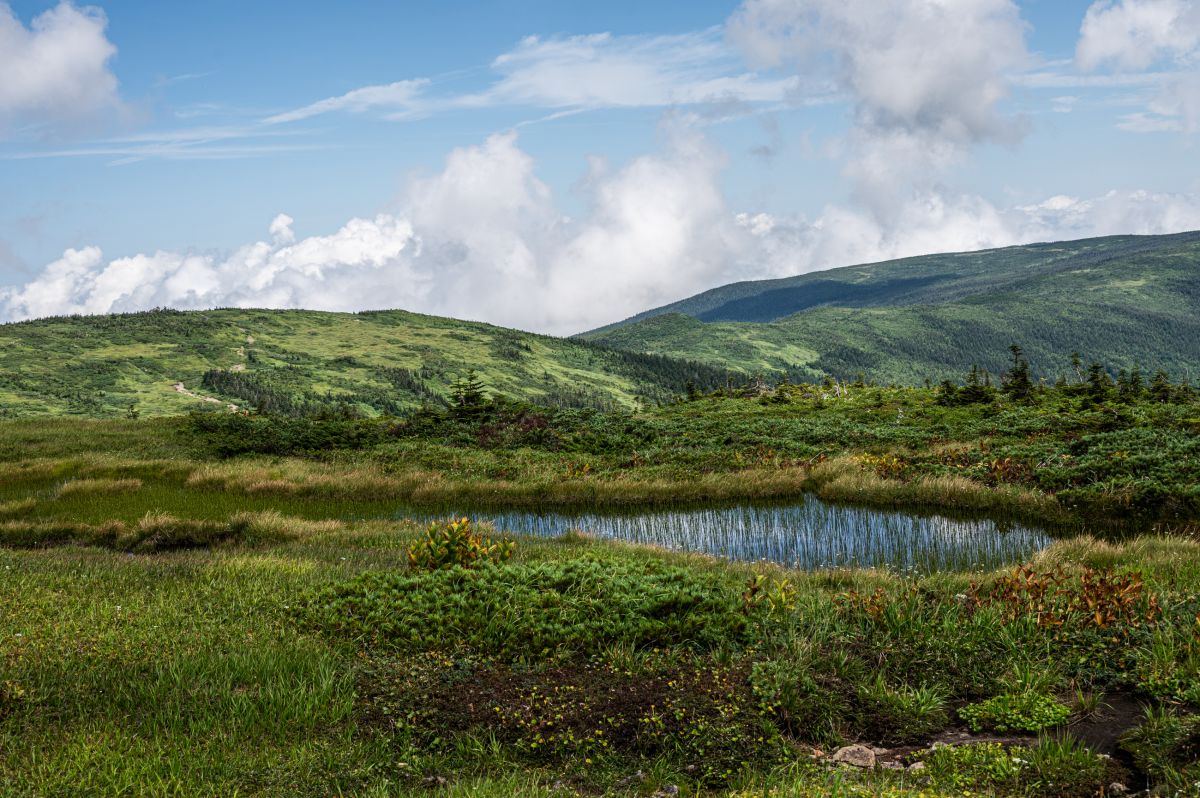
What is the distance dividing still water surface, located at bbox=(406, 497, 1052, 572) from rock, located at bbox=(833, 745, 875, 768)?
989 cm

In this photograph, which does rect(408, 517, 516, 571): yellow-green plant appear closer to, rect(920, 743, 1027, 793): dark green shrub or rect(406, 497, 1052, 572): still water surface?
rect(920, 743, 1027, 793): dark green shrub

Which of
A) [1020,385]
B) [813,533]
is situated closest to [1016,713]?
[813,533]

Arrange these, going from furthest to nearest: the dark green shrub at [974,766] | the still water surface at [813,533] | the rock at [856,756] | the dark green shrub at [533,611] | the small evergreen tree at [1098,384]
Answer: the small evergreen tree at [1098,384]
the still water surface at [813,533]
the dark green shrub at [533,611]
the rock at [856,756]
the dark green shrub at [974,766]

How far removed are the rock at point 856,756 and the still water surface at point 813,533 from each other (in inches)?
389

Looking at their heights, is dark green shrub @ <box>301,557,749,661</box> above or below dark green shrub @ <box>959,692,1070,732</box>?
above

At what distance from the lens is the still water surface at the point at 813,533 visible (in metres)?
19.7

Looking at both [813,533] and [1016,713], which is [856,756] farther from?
[813,533]

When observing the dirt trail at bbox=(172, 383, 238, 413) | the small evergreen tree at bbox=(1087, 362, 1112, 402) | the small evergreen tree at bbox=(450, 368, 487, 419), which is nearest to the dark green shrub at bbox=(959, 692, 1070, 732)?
the small evergreen tree at bbox=(450, 368, 487, 419)

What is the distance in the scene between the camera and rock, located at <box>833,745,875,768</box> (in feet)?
25.1

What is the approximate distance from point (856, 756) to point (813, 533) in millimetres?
15812

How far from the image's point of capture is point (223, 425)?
44.5 m

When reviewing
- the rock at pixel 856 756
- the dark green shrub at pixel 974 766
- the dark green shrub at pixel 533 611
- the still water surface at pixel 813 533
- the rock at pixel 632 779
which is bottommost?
the still water surface at pixel 813 533

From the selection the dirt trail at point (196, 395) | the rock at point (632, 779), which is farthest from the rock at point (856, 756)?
the dirt trail at point (196, 395)

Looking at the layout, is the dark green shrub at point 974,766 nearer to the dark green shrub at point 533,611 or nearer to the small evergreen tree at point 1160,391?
the dark green shrub at point 533,611
